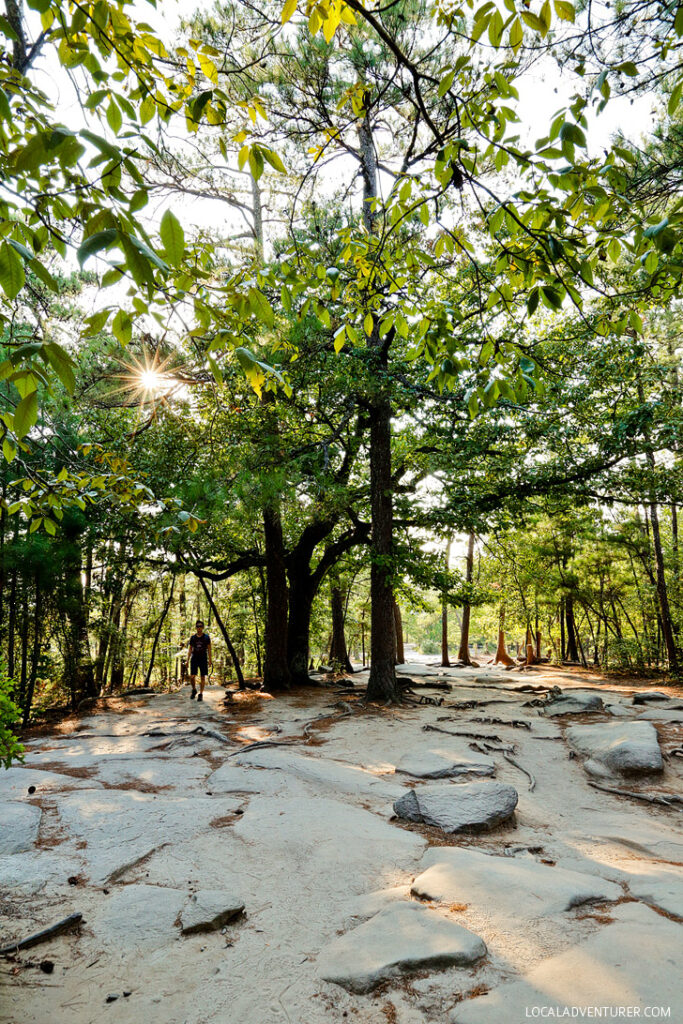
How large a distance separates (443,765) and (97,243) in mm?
5776

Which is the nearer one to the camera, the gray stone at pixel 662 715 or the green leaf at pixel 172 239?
the green leaf at pixel 172 239

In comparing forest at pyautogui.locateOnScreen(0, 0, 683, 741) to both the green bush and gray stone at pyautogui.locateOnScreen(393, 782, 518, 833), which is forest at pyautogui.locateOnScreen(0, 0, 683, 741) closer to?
the green bush

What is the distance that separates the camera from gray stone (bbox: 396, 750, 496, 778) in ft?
17.6

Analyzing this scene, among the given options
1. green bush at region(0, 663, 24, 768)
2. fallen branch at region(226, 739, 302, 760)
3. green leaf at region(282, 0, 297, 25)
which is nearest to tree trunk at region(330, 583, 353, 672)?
fallen branch at region(226, 739, 302, 760)

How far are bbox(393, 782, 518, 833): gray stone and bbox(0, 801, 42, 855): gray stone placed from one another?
2.61 metres

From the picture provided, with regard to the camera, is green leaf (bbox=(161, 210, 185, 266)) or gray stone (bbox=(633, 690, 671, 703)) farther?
gray stone (bbox=(633, 690, 671, 703))

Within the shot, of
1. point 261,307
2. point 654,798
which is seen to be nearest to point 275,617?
point 654,798

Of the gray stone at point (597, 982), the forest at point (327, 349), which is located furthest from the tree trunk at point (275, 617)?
the gray stone at point (597, 982)

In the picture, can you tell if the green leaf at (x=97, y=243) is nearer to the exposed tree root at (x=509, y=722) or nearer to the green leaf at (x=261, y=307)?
the green leaf at (x=261, y=307)

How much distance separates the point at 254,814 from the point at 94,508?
5.67m

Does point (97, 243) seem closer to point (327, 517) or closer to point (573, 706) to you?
point (327, 517)

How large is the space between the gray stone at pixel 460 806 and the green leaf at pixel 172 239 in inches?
161

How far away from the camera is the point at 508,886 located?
8.67ft

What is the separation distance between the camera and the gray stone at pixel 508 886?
2484mm
